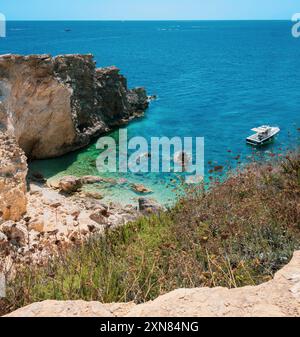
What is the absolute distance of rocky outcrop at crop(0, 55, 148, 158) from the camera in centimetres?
1917

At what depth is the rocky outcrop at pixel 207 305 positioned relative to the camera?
10.9ft

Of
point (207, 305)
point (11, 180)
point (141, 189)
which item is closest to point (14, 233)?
point (11, 180)

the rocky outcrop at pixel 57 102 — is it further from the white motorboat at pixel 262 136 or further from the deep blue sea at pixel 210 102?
the white motorboat at pixel 262 136

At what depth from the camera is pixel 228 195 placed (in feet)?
27.3

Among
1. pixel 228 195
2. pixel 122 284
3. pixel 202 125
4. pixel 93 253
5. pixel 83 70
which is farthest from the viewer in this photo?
pixel 202 125

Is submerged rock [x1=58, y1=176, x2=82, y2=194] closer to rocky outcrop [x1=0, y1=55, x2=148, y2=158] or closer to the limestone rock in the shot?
rocky outcrop [x1=0, y1=55, x2=148, y2=158]

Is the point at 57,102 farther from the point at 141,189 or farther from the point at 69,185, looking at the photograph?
the point at 141,189

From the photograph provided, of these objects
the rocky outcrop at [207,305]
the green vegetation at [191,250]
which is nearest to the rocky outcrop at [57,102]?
the green vegetation at [191,250]

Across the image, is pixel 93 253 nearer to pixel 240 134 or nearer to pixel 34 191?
→ pixel 34 191

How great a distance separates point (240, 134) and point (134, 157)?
9874mm

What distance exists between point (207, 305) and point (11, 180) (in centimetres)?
1257

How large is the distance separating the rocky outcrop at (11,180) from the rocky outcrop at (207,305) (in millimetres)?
11025

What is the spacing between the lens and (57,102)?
74.7ft
